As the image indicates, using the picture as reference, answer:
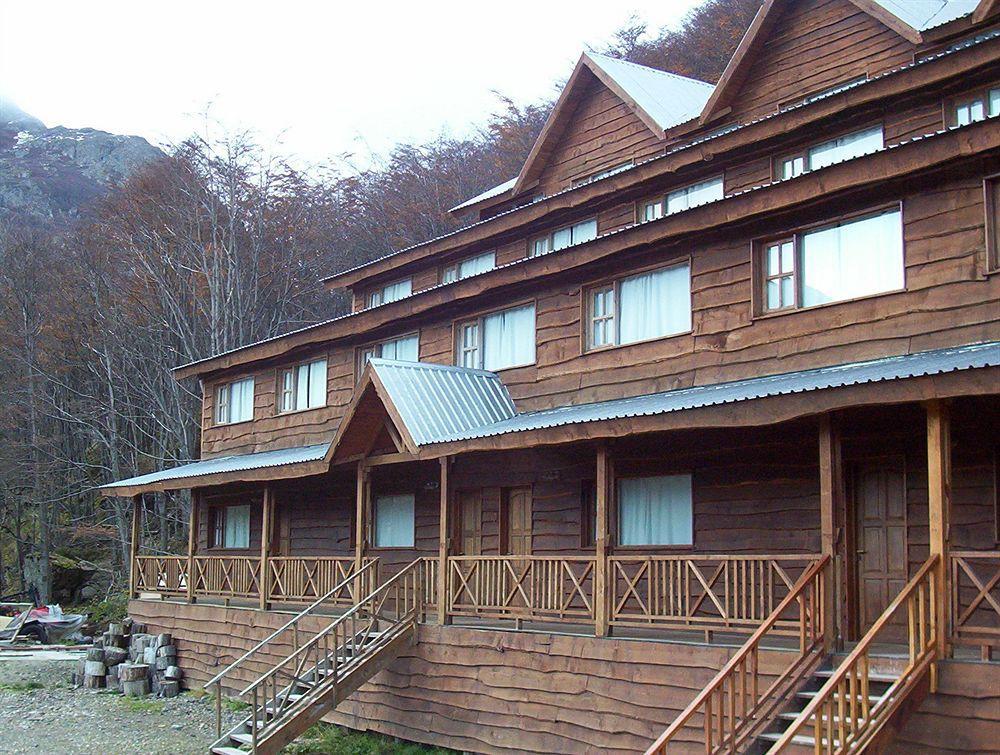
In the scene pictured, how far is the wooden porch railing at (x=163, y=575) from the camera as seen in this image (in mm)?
25938

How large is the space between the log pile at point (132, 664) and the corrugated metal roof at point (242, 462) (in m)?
3.50

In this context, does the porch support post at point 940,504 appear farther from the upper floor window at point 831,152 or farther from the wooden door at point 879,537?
the upper floor window at point 831,152

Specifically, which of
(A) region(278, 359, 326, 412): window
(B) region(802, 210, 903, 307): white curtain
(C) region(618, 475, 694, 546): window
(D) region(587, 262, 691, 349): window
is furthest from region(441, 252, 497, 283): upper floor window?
(B) region(802, 210, 903, 307): white curtain

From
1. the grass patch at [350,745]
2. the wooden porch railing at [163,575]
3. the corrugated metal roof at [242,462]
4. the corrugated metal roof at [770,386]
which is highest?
the corrugated metal roof at [770,386]

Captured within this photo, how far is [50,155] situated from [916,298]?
8273cm

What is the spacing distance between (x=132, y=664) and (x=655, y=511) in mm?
14012

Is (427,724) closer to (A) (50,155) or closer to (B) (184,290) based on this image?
(B) (184,290)

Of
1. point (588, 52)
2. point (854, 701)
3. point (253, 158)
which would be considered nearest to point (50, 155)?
point (253, 158)

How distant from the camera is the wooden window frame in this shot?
1414 cm

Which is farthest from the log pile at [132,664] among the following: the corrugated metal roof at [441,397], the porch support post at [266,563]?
the corrugated metal roof at [441,397]

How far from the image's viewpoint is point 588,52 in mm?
23188

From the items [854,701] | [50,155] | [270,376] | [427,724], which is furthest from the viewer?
[50,155]

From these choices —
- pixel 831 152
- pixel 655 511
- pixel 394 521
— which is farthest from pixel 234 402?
pixel 831 152

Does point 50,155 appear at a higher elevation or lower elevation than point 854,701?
higher
